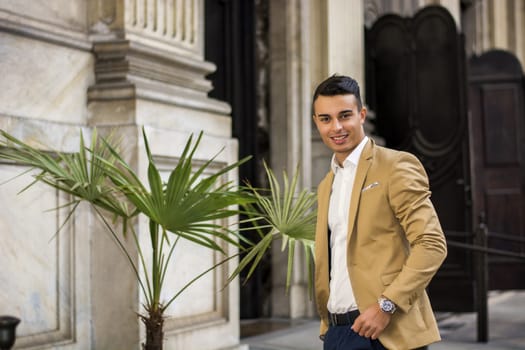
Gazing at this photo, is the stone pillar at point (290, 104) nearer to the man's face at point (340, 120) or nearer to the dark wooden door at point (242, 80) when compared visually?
the dark wooden door at point (242, 80)

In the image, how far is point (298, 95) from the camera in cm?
746

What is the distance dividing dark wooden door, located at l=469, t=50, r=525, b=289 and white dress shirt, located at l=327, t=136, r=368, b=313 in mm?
8505

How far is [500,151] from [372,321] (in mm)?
8944

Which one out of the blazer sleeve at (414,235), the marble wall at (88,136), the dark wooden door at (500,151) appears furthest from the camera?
the dark wooden door at (500,151)

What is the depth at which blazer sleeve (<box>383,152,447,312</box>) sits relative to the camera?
214 centimetres

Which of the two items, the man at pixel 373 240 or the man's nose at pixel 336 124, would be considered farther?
the man's nose at pixel 336 124

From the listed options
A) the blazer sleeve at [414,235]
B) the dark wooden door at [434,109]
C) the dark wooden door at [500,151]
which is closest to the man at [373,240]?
the blazer sleeve at [414,235]

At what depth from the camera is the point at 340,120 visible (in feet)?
7.54

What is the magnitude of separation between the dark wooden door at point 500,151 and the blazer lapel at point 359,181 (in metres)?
8.53

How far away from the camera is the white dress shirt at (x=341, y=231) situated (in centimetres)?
230

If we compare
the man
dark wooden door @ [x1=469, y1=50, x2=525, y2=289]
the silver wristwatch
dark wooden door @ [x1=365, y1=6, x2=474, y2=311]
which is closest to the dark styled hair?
the man

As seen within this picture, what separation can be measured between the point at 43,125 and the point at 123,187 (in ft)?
3.24

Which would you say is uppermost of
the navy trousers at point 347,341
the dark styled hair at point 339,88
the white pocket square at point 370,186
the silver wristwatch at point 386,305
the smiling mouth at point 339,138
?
the dark styled hair at point 339,88

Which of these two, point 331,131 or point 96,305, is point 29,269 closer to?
point 96,305
